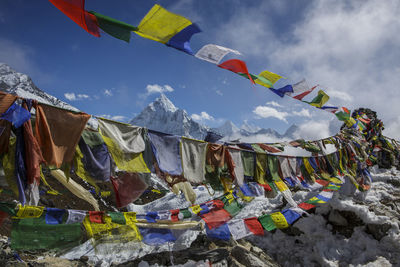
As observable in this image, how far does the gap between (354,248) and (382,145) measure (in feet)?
36.8

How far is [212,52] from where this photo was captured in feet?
14.4

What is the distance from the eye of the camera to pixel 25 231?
4.27 m

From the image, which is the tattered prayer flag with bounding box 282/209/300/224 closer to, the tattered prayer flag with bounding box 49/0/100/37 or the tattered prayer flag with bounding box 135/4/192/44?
the tattered prayer flag with bounding box 135/4/192/44

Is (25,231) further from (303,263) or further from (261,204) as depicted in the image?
(261,204)

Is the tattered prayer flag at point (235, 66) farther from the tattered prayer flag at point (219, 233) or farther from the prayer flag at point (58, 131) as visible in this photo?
the tattered prayer flag at point (219, 233)

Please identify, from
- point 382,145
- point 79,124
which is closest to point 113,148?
point 79,124

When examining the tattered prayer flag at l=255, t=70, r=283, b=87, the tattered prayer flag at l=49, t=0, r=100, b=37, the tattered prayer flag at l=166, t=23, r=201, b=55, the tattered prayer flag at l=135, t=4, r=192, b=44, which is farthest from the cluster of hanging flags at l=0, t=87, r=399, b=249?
the tattered prayer flag at l=255, t=70, r=283, b=87

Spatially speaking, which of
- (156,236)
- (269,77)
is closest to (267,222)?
(156,236)

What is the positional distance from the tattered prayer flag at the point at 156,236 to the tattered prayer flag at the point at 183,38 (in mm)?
4260

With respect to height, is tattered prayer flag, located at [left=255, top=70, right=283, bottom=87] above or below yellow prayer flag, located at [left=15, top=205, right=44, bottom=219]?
above

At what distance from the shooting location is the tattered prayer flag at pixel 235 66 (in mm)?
4719

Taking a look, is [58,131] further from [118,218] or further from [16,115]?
[118,218]

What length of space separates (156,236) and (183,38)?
4.65 metres

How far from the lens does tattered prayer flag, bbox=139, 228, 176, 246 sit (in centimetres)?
567
